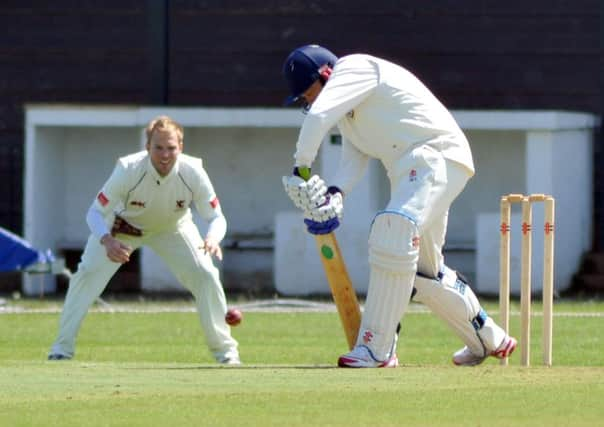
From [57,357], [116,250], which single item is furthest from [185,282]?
[116,250]

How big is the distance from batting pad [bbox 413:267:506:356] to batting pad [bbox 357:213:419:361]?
287 millimetres

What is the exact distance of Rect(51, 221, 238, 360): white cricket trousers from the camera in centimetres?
1088

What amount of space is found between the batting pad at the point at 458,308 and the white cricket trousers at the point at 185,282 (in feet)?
6.64

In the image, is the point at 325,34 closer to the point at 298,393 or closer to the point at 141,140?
the point at 141,140

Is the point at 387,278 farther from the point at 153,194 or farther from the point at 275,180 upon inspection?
the point at 275,180

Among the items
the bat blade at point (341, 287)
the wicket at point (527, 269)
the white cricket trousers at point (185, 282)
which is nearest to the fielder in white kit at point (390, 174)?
the bat blade at point (341, 287)

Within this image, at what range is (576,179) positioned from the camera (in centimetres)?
1905

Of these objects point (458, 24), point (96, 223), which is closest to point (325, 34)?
point (458, 24)

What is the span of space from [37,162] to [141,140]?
113 cm

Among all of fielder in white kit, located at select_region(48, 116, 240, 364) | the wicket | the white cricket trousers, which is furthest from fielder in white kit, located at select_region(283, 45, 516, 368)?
the white cricket trousers

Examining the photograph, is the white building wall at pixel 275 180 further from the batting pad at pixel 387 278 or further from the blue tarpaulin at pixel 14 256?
the batting pad at pixel 387 278

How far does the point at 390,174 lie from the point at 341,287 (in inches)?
27.8

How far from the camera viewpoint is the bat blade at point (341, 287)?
912 cm

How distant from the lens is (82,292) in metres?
11.0
